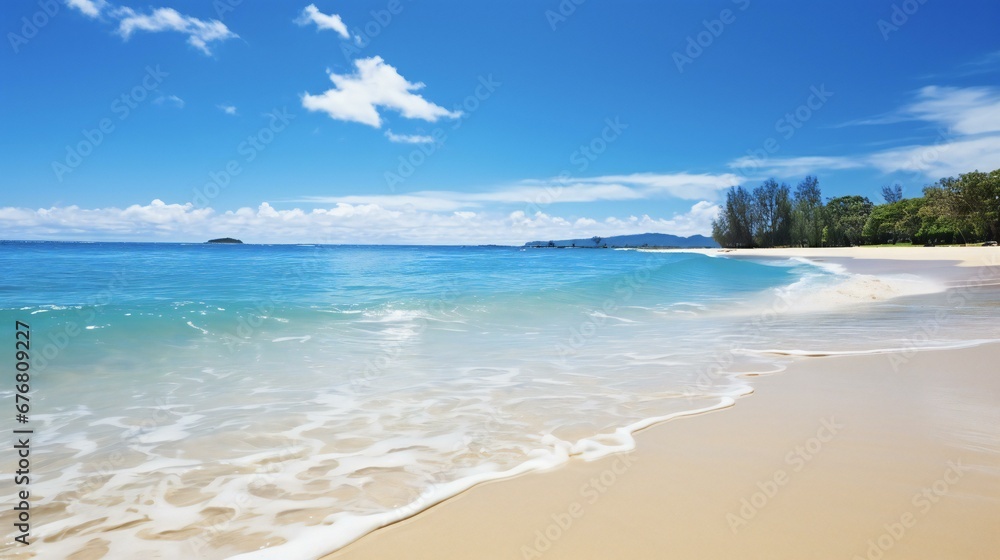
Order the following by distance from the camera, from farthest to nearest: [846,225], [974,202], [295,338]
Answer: [846,225] → [974,202] → [295,338]

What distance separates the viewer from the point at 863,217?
9462 centimetres

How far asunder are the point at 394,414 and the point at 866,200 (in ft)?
423

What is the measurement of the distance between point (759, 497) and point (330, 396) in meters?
4.42

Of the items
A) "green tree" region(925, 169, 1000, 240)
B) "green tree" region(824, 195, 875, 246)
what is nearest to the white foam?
"green tree" region(925, 169, 1000, 240)

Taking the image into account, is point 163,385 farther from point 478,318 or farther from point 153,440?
point 478,318

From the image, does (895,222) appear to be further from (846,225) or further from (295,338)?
(295,338)

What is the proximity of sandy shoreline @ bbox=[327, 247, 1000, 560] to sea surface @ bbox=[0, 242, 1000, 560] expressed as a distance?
31cm

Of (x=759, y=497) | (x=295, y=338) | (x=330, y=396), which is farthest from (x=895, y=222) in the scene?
(x=330, y=396)

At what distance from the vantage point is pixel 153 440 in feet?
14.0

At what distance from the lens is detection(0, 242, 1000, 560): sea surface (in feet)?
9.84

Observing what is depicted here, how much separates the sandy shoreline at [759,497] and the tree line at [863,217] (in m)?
71.2

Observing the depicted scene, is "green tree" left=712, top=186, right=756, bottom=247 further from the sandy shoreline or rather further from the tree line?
the sandy shoreline

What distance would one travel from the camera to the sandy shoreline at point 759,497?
7.96 ft

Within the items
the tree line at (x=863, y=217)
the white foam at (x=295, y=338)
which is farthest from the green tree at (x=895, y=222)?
the white foam at (x=295, y=338)
